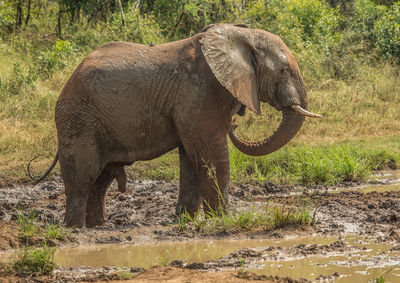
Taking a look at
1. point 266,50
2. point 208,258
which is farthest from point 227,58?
point 208,258

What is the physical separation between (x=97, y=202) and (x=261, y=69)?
7.51 feet

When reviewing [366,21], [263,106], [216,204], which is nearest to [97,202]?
[216,204]

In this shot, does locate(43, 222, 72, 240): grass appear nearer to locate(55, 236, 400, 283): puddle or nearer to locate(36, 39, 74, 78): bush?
locate(55, 236, 400, 283): puddle

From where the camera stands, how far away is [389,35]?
16.8m

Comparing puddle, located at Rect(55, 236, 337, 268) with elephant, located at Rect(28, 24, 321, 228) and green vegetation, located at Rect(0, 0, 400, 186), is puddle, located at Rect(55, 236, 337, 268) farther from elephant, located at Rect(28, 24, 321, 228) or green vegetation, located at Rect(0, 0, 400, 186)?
green vegetation, located at Rect(0, 0, 400, 186)

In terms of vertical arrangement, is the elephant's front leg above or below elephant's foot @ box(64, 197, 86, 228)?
above

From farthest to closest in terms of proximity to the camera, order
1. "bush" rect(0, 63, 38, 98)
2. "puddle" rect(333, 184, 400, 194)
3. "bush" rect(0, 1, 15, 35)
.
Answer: "bush" rect(0, 1, 15, 35)
"bush" rect(0, 63, 38, 98)
"puddle" rect(333, 184, 400, 194)

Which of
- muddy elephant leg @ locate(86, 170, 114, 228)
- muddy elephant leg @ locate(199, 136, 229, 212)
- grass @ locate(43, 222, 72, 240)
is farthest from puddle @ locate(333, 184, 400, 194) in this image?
grass @ locate(43, 222, 72, 240)

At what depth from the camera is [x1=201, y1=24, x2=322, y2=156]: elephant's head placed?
6906mm

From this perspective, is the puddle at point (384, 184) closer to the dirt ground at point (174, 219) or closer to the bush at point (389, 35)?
the dirt ground at point (174, 219)

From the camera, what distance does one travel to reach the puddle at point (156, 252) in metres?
5.57

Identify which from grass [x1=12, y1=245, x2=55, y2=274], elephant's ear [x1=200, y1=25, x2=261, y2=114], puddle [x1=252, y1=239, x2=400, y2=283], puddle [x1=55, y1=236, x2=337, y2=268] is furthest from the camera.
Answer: elephant's ear [x1=200, y1=25, x2=261, y2=114]

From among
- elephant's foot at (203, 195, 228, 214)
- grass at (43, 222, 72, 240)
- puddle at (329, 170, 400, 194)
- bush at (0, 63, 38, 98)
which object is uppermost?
bush at (0, 63, 38, 98)

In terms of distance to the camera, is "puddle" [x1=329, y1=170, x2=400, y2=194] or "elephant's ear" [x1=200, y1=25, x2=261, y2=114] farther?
"puddle" [x1=329, y1=170, x2=400, y2=194]
